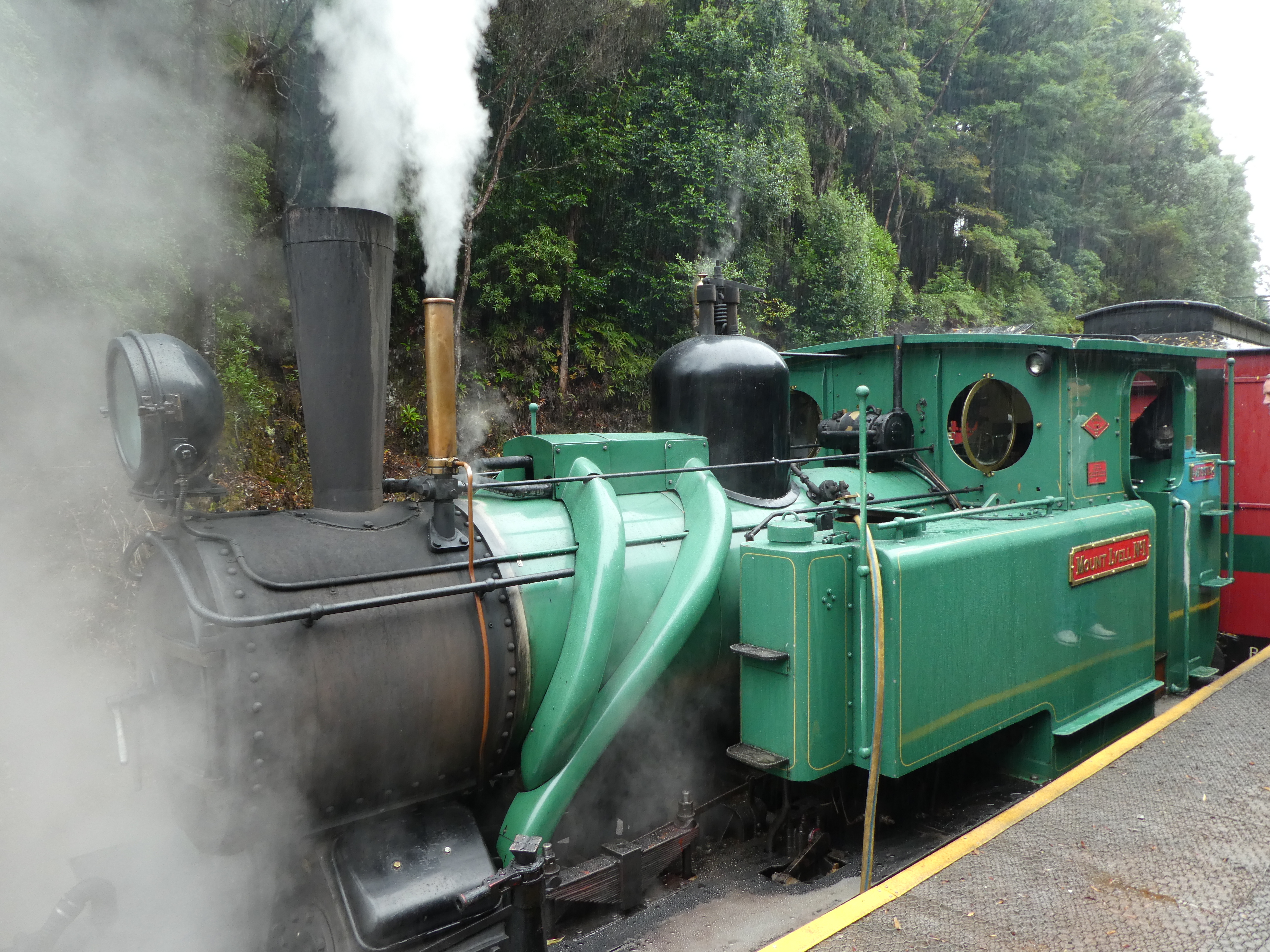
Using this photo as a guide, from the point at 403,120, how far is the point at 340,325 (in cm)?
195

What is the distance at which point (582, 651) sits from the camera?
3088 millimetres

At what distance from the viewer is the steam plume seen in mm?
4246

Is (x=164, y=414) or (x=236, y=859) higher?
(x=164, y=414)

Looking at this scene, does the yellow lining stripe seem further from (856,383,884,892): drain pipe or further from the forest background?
the forest background

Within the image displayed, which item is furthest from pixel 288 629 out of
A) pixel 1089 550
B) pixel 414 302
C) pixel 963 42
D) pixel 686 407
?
pixel 963 42

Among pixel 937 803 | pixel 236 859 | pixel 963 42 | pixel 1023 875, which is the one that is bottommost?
pixel 937 803

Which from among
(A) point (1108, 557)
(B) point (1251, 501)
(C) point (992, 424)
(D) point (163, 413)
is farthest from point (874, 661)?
(B) point (1251, 501)

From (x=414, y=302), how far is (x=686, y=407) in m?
9.74

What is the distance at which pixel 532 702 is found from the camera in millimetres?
3260

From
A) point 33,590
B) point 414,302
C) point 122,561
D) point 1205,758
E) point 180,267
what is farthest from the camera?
point 414,302

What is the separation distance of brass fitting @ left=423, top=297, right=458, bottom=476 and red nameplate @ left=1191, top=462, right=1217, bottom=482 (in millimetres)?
5337

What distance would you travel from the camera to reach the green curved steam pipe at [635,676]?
3.18 metres

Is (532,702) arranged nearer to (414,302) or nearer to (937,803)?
(937,803)

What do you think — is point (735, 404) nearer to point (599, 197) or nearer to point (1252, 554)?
point (1252, 554)
